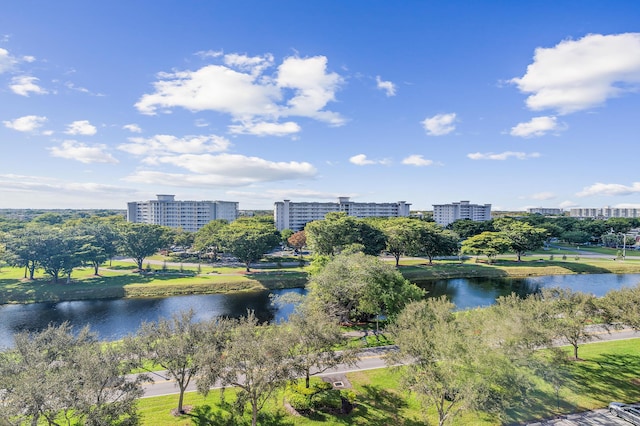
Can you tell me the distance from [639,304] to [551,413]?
13978 mm

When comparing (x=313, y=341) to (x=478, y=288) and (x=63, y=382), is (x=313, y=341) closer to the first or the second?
(x=63, y=382)

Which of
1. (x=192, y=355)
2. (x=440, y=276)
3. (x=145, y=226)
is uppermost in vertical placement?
(x=145, y=226)

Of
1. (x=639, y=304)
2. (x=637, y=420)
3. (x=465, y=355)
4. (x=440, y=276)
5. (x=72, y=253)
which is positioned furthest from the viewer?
(x=440, y=276)

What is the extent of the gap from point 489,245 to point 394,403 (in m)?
72.3

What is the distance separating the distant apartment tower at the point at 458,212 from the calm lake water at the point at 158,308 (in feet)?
353

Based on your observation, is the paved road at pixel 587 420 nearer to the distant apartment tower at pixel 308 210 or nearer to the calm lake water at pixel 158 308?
the calm lake water at pixel 158 308

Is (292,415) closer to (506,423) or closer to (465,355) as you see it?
(465,355)

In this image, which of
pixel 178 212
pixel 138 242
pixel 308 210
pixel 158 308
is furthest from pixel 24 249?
pixel 308 210

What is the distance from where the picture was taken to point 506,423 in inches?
797

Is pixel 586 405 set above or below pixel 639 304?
below

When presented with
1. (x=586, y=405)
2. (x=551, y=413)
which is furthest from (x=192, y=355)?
A: (x=586, y=405)

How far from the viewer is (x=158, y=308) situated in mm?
50969

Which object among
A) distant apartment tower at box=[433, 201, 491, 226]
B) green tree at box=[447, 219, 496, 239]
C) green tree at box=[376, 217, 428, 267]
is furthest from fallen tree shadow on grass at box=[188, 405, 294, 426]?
distant apartment tower at box=[433, 201, 491, 226]

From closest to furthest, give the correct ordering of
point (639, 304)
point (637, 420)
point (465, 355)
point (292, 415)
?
1. point (465, 355)
2. point (637, 420)
3. point (292, 415)
4. point (639, 304)
